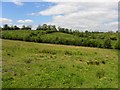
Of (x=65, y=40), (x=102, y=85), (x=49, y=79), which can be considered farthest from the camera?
(x=65, y=40)

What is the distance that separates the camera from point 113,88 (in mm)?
13320

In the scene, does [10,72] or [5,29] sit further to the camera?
[5,29]

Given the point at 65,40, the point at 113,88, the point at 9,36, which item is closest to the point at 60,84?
the point at 113,88

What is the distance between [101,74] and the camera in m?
17.6

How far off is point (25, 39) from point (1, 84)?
210 feet

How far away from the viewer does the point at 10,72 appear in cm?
1670

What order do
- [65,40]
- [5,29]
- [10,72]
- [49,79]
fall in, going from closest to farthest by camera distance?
[49,79]
[10,72]
[65,40]
[5,29]

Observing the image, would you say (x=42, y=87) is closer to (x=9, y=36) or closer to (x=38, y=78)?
(x=38, y=78)

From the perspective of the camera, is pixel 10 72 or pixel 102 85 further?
pixel 10 72

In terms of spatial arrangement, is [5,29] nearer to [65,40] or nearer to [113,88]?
[65,40]

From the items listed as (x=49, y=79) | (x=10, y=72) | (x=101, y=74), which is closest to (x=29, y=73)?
(x=10, y=72)

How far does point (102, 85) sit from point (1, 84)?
19.9 ft

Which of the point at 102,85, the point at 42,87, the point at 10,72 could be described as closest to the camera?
the point at 42,87

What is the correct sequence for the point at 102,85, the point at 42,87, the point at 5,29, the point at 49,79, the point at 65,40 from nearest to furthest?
the point at 42,87
the point at 102,85
the point at 49,79
the point at 65,40
the point at 5,29
